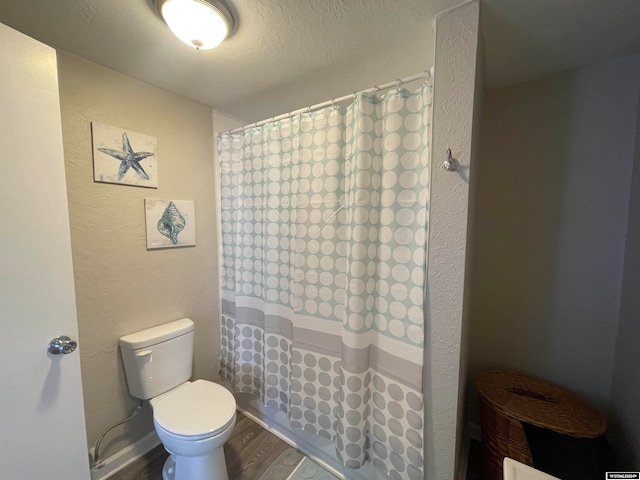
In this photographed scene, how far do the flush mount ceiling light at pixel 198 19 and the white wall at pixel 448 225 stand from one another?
2.72 feet

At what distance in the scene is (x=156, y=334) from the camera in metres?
1.42

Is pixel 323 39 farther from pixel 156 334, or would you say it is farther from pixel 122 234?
pixel 156 334

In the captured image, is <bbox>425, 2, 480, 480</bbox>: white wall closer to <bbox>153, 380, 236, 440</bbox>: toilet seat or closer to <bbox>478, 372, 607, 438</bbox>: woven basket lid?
<bbox>478, 372, 607, 438</bbox>: woven basket lid

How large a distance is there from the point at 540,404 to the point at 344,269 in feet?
3.77

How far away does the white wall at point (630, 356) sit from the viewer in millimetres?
1061

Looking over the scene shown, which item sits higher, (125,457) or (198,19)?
(198,19)

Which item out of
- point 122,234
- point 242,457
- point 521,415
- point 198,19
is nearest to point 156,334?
point 122,234

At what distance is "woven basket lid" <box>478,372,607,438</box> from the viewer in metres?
1.04

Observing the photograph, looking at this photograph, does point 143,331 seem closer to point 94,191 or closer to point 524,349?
point 94,191

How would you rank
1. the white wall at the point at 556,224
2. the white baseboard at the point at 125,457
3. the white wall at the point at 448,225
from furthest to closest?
the white baseboard at the point at 125,457
the white wall at the point at 556,224
the white wall at the point at 448,225

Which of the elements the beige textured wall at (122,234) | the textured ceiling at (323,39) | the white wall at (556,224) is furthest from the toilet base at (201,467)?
the textured ceiling at (323,39)

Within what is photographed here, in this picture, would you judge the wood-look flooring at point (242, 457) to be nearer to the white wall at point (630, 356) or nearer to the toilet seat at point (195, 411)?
the toilet seat at point (195, 411)

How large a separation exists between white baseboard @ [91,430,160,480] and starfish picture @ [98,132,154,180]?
5.23ft

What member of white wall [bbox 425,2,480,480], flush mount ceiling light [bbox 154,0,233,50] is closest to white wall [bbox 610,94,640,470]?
white wall [bbox 425,2,480,480]
